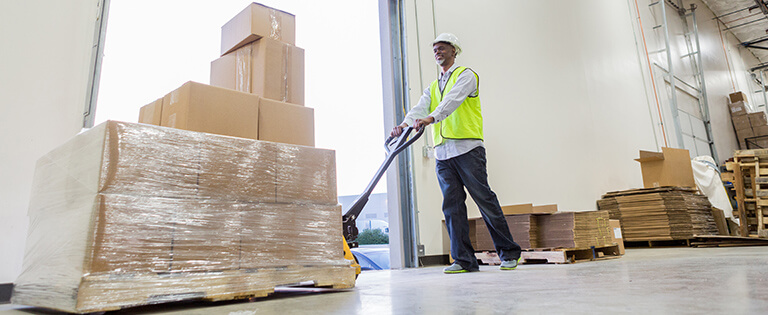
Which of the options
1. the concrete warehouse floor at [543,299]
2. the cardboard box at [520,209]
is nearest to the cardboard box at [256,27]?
the concrete warehouse floor at [543,299]

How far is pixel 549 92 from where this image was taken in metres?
7.77

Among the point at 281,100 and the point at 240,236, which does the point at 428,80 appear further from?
the point at 240,236

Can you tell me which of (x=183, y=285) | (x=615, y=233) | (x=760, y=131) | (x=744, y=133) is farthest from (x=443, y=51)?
(x=744, y=133)

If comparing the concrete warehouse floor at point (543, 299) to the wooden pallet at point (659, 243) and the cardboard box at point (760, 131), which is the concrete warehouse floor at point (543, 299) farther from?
the cardboard box at point (760, 131)

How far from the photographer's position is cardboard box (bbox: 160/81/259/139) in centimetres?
242

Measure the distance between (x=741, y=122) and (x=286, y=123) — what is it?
1803 centimetres

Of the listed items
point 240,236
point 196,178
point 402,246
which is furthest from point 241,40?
point 402,246

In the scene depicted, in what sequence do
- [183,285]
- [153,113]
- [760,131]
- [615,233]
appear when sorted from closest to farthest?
[183,285]
[153,113]
[615,233]
[760,131]

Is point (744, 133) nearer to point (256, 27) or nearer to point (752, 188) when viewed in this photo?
point (752, 188)

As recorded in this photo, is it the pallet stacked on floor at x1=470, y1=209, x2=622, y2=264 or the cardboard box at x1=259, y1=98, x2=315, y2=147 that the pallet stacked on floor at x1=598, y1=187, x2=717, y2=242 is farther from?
the cardboard box at x1=259, y1=98, x2=315, y2=147

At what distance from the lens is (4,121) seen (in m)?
2.74

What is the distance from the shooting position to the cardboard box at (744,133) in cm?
1569

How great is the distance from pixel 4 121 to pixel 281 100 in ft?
A: 5.17

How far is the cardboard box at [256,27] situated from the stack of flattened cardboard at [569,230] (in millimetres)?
3140
